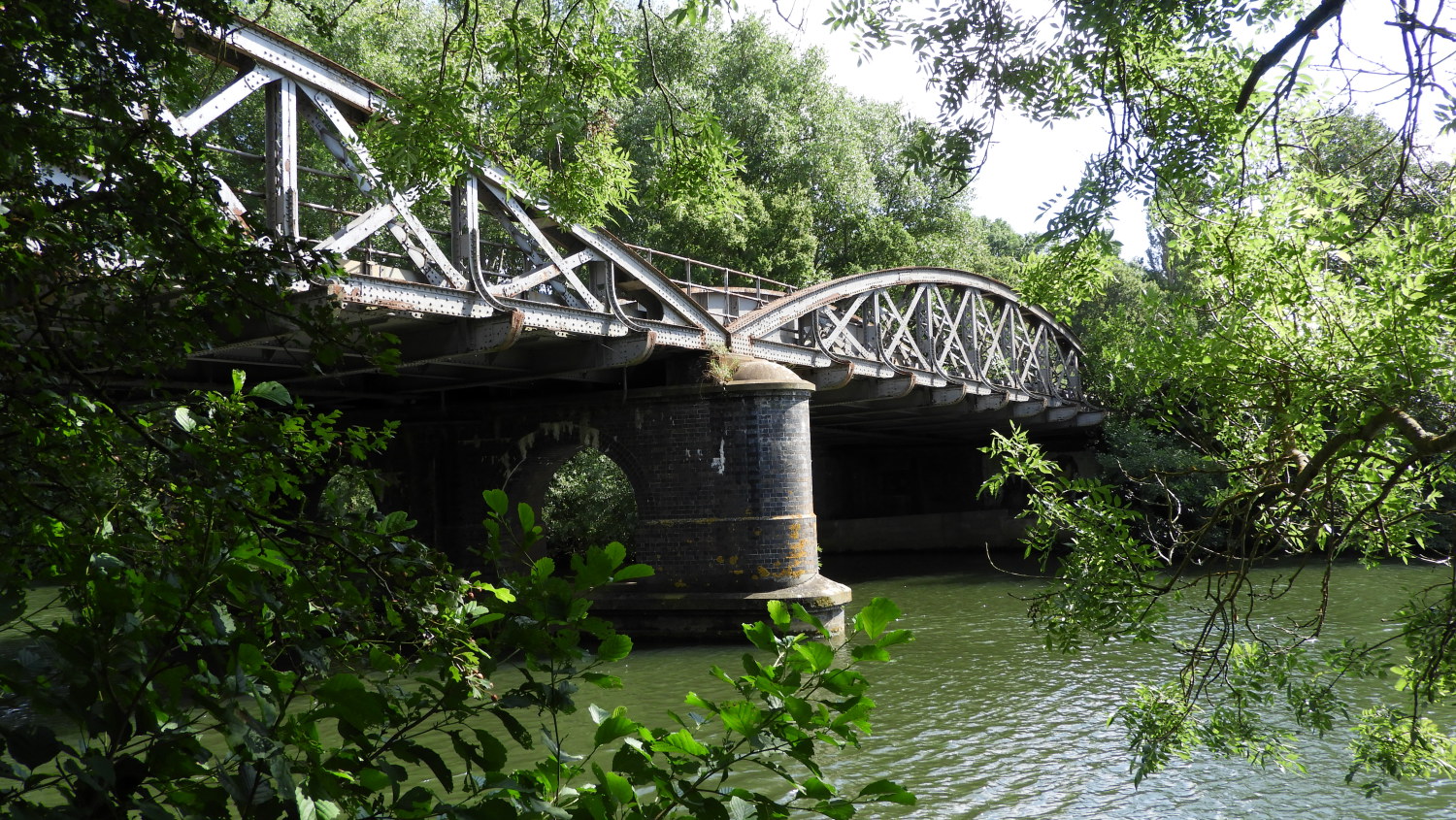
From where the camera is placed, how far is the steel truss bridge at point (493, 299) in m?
9.20

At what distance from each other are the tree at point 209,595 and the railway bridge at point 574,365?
4668 mm

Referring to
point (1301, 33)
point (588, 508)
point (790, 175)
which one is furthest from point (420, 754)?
point (790, 175)

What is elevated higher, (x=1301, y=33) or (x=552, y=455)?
(x=1301, y=33)

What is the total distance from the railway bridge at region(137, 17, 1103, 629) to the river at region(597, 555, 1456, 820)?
5.31ft

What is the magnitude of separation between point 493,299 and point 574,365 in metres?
2.85

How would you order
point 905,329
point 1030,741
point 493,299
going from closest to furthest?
point 1030,741 < point 493,299 < point 905,329

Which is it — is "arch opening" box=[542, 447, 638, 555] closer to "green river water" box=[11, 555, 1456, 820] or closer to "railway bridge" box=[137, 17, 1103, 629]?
"railway bridge" box=[137, 17, 1103, 629]

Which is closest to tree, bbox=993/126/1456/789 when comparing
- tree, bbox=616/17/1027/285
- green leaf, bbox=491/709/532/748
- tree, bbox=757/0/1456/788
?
tree, bbox=757/0/1456/788

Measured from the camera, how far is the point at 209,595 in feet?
6.23

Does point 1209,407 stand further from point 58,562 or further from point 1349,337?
point 58,562

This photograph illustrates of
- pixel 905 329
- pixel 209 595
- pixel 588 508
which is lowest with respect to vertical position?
pixel 588 508

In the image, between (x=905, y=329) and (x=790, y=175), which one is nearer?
(x=905, y=329)

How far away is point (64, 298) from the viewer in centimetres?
233

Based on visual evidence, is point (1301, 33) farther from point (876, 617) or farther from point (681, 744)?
point (681, 744)
